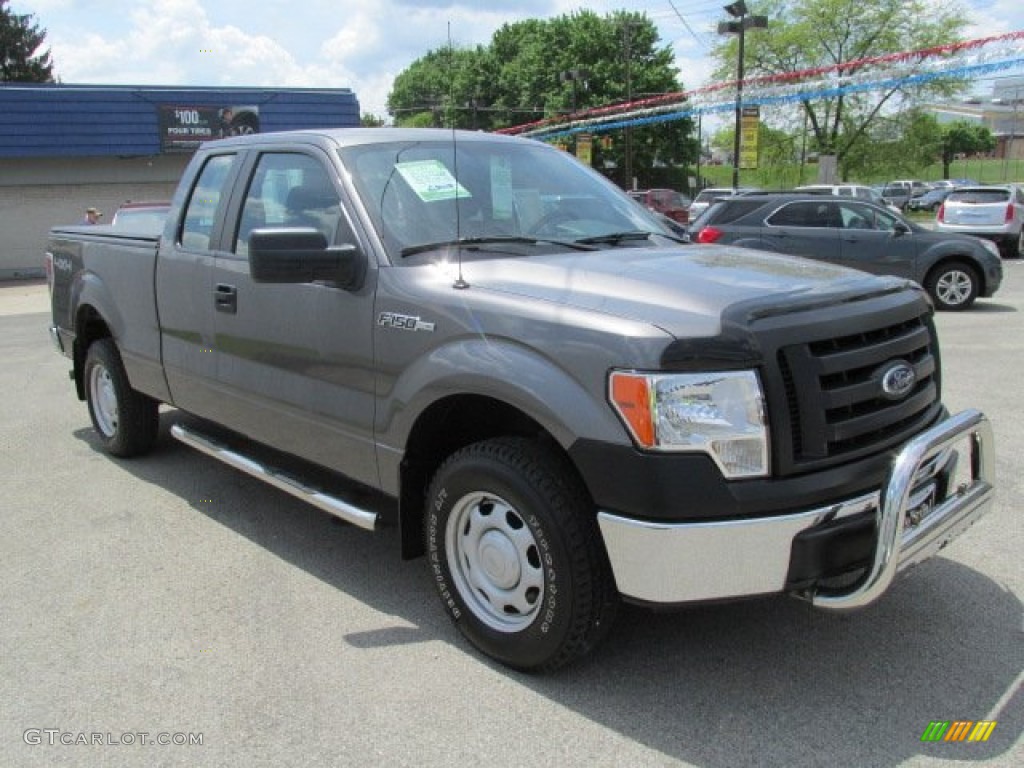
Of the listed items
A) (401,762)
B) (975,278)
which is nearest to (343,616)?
(401,762)

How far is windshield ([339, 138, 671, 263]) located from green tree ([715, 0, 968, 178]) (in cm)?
3967

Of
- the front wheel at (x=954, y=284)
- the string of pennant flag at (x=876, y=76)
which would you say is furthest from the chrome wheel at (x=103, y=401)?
the string of pennant flag at (x=876, y=76)

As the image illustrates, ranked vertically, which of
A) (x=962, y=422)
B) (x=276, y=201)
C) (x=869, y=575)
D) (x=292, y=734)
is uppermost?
(x=276, y=201)

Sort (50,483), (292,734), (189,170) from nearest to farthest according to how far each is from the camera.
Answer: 1. (292,734)
2. (189,170)
3. (50,483)

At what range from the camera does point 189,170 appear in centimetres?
505

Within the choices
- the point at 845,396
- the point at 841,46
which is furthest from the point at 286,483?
the point at 841,46

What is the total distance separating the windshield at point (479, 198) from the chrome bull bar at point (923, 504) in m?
1.58

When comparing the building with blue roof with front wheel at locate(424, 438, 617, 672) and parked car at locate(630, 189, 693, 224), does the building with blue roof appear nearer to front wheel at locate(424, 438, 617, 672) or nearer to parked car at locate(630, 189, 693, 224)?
parked car at locate(630, 189, 693, 224)

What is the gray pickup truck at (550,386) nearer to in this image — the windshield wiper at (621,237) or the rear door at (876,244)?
the windshield wiper at (621,237)

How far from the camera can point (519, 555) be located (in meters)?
3.14

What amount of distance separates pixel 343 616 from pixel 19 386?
6541 millimetres

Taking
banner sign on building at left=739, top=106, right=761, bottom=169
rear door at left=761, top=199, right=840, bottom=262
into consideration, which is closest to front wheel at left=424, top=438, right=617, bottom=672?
rear door at left=761, top=199, right=840, bottom=262

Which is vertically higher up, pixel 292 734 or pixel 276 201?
pixel 276 201

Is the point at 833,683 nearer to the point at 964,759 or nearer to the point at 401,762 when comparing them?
the point at 964,759
